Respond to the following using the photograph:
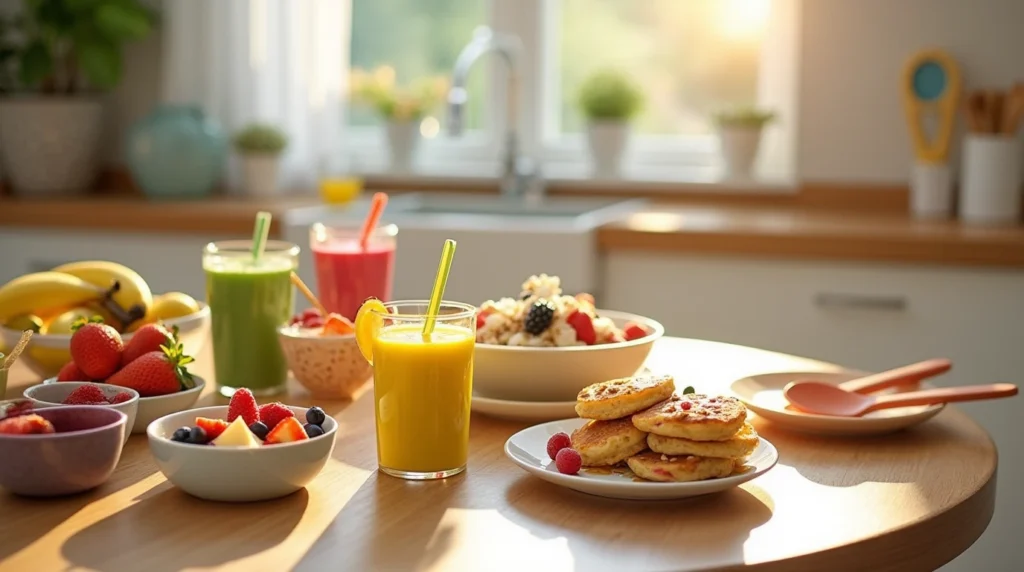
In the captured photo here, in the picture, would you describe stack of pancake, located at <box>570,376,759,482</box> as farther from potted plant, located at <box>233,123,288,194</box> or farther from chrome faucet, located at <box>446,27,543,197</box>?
potted plant, located at <box>233,123,288,194</box>

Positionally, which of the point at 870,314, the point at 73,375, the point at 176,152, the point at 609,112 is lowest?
the point at 870,314

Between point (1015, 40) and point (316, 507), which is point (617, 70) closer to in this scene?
point (1015, 40)

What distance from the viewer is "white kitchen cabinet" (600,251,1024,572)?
2430 mm

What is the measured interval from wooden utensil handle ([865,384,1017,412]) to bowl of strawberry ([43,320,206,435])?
29.6 inches

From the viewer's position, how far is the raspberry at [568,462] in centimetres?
109

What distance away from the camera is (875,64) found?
10.2 ft

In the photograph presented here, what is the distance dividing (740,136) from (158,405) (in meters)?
2.26

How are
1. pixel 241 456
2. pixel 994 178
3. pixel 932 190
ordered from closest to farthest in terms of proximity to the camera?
pixel 241 456, pixel 994 178, pixel 932 190

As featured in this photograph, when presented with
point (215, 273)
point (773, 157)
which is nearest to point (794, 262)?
point (773, 157)

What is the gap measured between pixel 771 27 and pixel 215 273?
2.19m

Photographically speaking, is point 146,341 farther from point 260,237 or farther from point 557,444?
point 557,444

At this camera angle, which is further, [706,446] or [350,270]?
[350,270]

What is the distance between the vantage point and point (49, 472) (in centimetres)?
103

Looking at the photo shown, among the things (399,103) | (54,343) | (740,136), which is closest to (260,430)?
(54,343)
